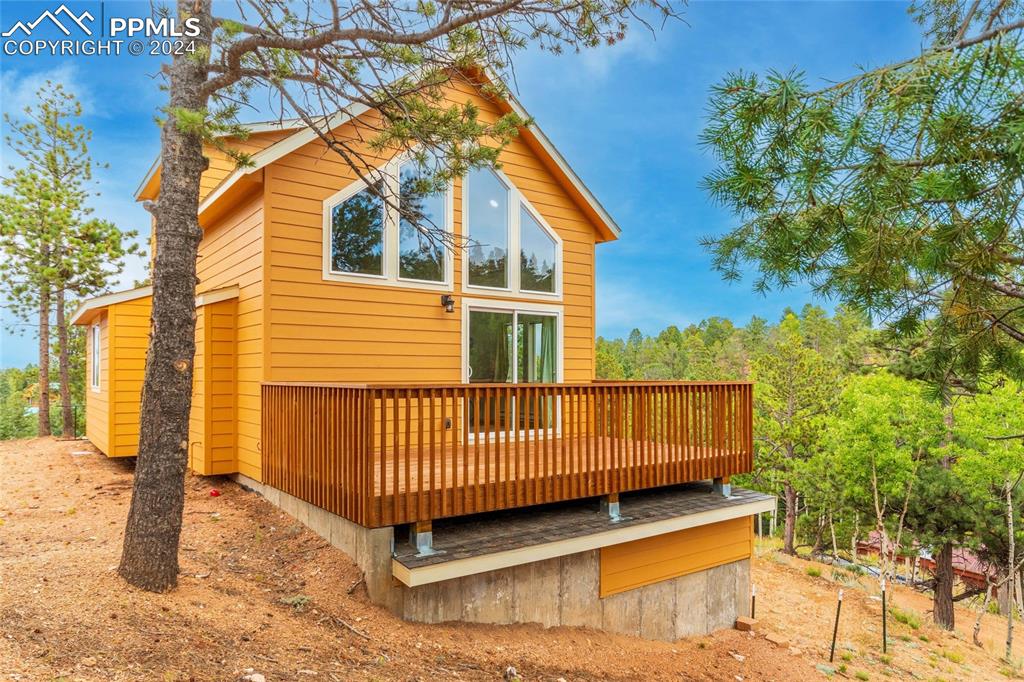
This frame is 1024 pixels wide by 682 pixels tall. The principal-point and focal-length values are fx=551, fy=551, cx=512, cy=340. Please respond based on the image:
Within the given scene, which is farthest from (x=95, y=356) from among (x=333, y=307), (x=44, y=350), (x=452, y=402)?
(x=452, y=402)

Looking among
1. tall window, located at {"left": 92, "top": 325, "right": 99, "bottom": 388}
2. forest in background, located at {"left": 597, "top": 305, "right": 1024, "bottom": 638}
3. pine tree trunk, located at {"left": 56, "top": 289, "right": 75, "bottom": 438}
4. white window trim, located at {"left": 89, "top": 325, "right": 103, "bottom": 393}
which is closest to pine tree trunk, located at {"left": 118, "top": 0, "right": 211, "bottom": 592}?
white window trim, located at {"left": 89, "top": 325, "right": 103, "bottom": 393}

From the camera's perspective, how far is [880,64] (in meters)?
2.78

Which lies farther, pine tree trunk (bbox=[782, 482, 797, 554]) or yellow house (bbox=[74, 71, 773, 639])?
pine tree trunk (bbox=[782, 482, 797, 554])

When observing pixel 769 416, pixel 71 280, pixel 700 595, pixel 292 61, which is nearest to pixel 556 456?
→ pixel 700 595

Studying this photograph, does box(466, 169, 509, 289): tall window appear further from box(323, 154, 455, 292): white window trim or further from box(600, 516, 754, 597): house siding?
box(600, 516, 754, 597): house siding

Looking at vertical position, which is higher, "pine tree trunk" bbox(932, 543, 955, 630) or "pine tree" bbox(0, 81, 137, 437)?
"pine tree" bbox(0, 81, 137, 437)

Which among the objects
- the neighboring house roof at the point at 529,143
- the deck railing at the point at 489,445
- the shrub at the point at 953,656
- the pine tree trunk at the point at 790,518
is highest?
the neighboring house roof at the point at 529,143

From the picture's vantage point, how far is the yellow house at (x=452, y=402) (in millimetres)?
4812

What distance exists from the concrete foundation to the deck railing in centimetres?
41

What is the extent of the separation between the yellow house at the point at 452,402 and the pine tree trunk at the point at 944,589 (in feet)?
39.1

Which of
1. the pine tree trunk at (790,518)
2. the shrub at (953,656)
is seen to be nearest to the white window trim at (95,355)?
the shrub at (953,656)

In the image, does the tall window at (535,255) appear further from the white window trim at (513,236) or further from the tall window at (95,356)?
the tall window at (95,356)

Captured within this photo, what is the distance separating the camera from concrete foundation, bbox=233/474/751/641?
4.68 m

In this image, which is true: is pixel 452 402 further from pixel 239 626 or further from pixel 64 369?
pixel 64 369
